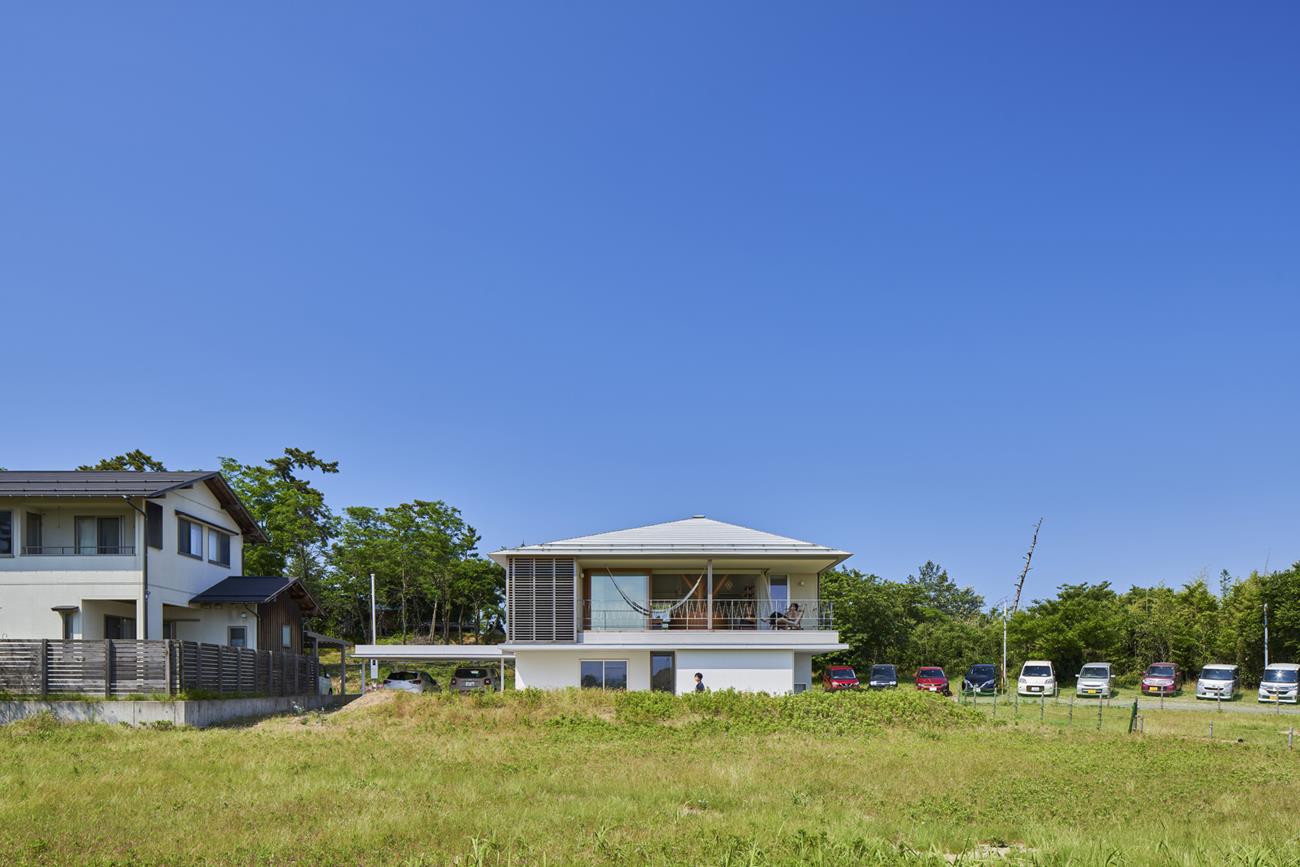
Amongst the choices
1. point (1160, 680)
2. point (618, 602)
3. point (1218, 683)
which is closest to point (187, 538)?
point (618, 602)

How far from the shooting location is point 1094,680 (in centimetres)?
4178

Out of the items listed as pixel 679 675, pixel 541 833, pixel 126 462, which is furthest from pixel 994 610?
pixel 541 833

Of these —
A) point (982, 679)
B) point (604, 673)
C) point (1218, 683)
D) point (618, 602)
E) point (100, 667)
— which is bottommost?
point (982, 679)

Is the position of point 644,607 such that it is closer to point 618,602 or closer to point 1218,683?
point 618,602

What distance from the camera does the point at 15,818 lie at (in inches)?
536

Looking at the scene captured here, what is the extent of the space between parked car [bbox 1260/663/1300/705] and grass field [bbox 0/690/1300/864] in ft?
48.1

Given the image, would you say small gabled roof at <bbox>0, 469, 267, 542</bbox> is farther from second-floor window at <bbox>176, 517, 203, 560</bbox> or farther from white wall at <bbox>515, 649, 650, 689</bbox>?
white wall at <bbox>515, 649, 650, 689</bbox>

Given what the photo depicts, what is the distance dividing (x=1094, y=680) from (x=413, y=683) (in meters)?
25.7

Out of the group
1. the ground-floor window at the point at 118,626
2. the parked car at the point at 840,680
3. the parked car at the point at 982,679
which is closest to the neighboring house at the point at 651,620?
the parked car at the point at 840,680

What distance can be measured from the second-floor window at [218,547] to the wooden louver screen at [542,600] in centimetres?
1043

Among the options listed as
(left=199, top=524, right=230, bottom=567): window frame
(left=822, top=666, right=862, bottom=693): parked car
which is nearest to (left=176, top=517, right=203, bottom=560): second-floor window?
(left=199, top=524, right=230, bottom=567): window frame

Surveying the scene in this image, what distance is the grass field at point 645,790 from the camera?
11.8 m

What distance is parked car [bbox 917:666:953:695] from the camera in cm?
4275

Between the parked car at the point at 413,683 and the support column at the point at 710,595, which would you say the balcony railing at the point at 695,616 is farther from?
the parked car at the point at 413,683
